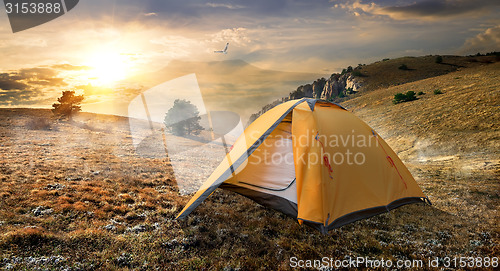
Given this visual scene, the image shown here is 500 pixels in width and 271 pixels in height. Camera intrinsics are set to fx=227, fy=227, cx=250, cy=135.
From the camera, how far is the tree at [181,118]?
50312mm

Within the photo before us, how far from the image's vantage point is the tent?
259 inches

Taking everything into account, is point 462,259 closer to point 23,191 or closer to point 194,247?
point 194,247

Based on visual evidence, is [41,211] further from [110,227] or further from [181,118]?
[181,118]

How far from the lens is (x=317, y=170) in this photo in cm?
670

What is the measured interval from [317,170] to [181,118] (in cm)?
4789

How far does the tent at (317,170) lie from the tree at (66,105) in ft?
185

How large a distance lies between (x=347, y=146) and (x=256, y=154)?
10.8ft

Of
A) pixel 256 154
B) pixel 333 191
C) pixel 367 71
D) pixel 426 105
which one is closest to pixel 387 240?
pixel 333 191

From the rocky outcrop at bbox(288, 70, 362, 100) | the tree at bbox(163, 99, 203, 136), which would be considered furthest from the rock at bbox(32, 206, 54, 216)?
the rocky outcrop at bbox(288, 70, 362, 100)

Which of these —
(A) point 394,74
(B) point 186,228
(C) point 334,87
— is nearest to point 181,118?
(B) point 186,228

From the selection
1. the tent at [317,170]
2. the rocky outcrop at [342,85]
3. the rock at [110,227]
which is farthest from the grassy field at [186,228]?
the rocky outcrop at [342,85]

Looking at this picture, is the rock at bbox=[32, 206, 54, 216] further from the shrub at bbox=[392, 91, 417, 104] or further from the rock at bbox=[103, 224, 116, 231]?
the shrub at bbox=[392, 91, 417, 104]

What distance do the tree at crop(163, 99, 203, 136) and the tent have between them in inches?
1740

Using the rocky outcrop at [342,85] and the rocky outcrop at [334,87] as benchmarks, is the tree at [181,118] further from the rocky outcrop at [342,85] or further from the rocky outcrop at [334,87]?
the rocky outcrop at [342,85]
